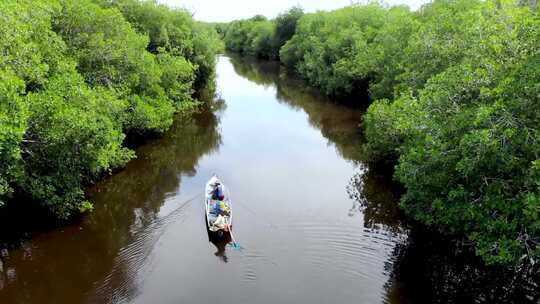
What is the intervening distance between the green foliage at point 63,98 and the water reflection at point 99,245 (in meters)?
1.18

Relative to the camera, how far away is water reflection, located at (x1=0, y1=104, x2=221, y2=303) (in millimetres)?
14906

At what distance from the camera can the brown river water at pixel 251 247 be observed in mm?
14617

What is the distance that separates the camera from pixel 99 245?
1766 cm

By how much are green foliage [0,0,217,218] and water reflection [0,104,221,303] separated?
46.6 inches

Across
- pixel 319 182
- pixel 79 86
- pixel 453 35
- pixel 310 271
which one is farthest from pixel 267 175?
pixel 453 35

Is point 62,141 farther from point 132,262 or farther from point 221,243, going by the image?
point 221,243

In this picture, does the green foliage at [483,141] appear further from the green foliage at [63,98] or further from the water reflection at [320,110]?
the green foliage at [63,98]

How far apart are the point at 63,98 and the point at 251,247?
10489 millimetres

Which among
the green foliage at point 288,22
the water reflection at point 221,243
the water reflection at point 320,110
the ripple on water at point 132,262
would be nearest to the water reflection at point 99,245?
the ripple on water at point 132,262

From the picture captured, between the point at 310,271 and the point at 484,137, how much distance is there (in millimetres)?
8037

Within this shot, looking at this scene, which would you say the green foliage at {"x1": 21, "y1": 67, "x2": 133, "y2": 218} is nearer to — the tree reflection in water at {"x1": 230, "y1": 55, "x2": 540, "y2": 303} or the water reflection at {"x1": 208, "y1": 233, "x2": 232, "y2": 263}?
the water reflection at {"x1": 208, "y1": 233, "x2": 232, "y2": 263}

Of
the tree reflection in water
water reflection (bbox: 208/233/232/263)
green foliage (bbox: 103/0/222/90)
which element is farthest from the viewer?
green foliage (bbox: 103/0/222/90)

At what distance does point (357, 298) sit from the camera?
14273 mm

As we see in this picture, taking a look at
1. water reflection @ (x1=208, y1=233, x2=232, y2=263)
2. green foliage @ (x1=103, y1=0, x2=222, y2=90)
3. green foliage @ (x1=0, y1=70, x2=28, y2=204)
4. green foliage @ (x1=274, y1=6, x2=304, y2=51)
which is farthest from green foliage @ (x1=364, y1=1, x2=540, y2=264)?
green foliage @ (x1=274, y1=6, x2=304, y2=51)
